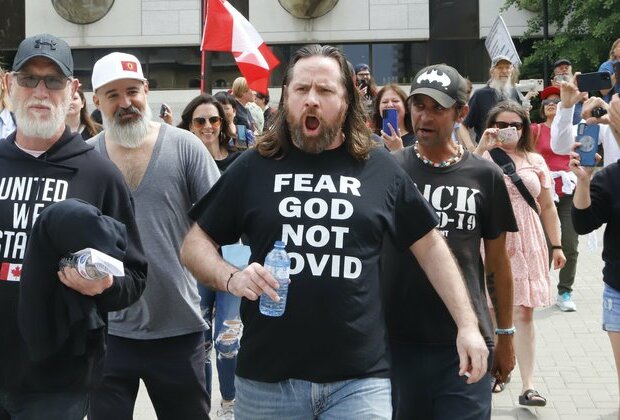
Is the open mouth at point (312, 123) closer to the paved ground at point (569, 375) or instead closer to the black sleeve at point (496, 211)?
the black sleeve at point (496, 211)

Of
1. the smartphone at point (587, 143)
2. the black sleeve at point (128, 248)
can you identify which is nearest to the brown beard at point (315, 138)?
the black sleeve at point (128, 248)

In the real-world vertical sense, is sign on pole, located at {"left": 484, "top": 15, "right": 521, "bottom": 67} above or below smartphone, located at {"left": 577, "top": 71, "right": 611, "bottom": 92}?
above

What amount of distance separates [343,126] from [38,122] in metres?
1.18

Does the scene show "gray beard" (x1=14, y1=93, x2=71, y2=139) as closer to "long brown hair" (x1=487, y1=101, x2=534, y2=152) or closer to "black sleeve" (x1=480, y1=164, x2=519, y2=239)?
"black sleeve" (x1=480, y1=164, x2=519, y2=239)

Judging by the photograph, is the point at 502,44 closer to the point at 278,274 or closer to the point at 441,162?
the point at 441,162

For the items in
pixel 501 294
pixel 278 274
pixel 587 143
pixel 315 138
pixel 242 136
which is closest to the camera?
pixel 278 274

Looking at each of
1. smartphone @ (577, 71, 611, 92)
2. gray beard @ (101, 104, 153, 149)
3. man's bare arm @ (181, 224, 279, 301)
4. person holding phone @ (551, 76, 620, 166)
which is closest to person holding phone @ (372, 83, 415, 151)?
person holding phone @ (551, 76, 620, 166)

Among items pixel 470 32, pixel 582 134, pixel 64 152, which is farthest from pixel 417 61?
pixel 64 152

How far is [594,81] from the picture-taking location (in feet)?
17.4

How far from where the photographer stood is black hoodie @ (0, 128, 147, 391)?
3.32 metres

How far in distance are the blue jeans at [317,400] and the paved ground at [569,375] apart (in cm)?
334

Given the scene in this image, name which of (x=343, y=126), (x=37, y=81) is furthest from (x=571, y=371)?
(x=37, y=81)

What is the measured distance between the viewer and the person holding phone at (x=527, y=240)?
6422mm

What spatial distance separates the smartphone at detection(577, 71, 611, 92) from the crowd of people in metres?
1.32
